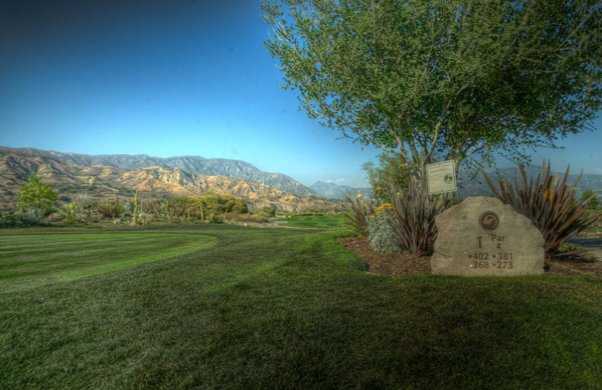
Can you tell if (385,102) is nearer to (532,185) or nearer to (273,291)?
(532,185)

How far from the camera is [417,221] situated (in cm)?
852

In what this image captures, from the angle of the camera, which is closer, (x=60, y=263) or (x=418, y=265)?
(x=418, y=265)

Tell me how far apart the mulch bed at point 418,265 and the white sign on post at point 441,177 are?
2.10 meters

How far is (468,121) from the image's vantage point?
43.7 ft

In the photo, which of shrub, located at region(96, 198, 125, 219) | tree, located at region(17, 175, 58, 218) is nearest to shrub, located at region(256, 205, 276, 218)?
shrub, located at region(96, 198, 125, 219)

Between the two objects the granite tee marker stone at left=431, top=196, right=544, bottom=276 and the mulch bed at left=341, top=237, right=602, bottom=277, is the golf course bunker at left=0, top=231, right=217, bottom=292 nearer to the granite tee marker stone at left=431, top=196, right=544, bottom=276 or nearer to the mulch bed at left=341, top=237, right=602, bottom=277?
the mulch bed at left=341, top=237, right=602, bottom=277

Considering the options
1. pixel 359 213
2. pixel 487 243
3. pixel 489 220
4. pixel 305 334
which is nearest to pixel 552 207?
pixel 489 220

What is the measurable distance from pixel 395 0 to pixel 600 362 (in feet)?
36.5

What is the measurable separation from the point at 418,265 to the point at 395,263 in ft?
1.83

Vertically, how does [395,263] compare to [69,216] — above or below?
above

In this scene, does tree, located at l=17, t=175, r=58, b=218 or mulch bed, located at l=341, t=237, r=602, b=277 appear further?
tree, located at l=17, t=175, r=58, b=218

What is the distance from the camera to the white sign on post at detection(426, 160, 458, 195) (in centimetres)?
878

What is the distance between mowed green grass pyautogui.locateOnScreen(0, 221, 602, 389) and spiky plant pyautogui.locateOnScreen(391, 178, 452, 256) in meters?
2.56

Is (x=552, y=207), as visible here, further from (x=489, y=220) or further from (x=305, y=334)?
(x=305, y=334)
